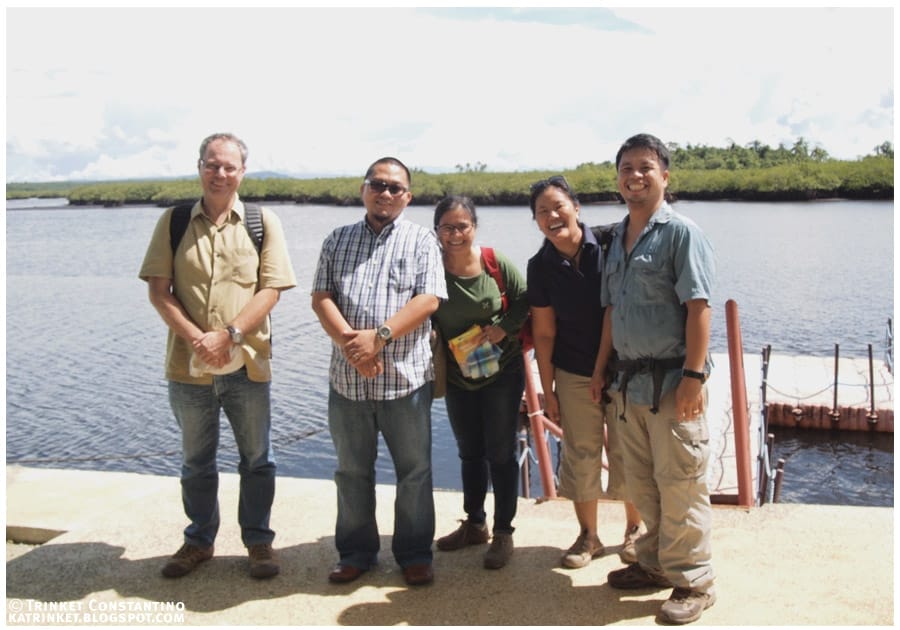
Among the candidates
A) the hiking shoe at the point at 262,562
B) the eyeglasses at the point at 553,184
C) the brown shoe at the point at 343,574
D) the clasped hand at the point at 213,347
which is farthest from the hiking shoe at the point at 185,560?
the eyeglasses at the point at 553,184

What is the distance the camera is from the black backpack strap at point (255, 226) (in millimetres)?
3963

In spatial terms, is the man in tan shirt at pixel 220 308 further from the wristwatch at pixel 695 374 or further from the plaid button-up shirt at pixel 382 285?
the wristwatch at pixel 695 374

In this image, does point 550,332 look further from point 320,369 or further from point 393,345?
point 320,369

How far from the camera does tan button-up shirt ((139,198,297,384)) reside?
388 centimetres

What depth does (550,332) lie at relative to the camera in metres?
3.93

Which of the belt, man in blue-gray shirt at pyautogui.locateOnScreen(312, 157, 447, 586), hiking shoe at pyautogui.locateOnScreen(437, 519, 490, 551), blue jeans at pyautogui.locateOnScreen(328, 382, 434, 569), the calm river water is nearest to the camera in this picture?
the belt

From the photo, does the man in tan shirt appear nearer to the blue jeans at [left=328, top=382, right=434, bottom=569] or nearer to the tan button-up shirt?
the tan button-up shirt

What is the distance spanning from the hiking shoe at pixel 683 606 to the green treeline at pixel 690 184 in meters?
77.0

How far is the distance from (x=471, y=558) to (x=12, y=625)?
215 cm

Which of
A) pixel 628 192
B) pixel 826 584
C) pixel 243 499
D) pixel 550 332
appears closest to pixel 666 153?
pixel 628 192

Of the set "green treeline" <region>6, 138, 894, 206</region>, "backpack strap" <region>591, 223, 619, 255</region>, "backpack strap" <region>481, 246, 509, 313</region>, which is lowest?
"backpack strap" <region>481, 246, 509, 313</region>

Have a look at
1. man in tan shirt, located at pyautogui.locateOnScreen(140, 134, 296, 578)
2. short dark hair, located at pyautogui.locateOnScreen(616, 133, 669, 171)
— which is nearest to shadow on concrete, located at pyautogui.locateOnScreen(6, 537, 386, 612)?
man in tan shirt, located at pyautogui.locateOnScreen(140, 134, 296, 578)

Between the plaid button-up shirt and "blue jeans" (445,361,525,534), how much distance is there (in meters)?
0.35

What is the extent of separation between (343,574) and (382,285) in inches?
55.4
